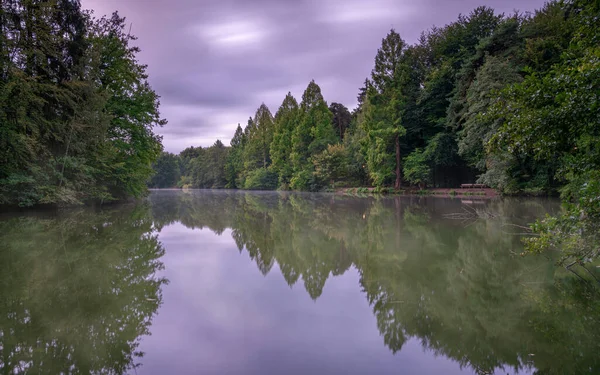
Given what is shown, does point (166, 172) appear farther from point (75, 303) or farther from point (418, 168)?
point (75, 303)

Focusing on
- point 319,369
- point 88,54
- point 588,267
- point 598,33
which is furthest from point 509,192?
point 88,54

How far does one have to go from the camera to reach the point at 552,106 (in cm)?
379

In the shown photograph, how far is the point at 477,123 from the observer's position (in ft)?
68.8

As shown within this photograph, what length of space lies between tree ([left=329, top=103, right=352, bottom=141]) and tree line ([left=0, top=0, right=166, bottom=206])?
3559cm

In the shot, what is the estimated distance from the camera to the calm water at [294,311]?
8.96 feet

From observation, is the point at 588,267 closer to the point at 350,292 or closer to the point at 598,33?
the point at 598,33

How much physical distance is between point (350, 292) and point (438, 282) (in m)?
1.25

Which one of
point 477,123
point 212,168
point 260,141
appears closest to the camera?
point 477,123

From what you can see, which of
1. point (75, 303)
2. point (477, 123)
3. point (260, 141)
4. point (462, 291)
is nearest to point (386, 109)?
point (477, 123)

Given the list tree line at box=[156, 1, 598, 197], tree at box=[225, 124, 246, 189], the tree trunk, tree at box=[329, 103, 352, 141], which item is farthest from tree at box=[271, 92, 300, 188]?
the tree trunk

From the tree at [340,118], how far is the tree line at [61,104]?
35591 millimetres

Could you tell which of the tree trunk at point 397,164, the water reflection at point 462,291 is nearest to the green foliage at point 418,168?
the tree trunk at point 397,164

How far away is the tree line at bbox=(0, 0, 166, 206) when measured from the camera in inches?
467

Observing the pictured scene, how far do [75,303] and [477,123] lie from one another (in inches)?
872
